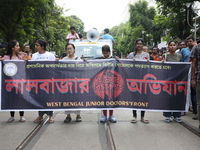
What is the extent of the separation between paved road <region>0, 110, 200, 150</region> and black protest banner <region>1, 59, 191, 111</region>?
1.44 feet

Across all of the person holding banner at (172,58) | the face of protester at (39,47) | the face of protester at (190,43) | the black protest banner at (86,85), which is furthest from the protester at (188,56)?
the face of protester at (39,47)

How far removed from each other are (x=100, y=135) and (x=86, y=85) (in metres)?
1.29

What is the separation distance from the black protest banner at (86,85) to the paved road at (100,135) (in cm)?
44

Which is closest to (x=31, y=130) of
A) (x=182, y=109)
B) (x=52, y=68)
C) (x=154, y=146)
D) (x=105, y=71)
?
(x=52, y=68)

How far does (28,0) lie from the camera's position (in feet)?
39.0

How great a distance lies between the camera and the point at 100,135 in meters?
4.54

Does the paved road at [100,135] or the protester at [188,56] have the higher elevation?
the protester at [188,56]

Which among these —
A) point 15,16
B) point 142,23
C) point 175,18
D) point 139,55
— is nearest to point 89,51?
point 139,55

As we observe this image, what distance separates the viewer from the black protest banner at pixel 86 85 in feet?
17.5

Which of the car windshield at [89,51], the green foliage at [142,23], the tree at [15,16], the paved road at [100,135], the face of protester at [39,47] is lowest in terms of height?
the paved road at [100,135]

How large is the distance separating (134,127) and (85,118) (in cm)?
140

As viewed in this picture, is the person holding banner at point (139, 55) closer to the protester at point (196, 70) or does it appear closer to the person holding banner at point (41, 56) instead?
the protester at point (196, 70)

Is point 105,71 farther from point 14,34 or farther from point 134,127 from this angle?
point 14,34

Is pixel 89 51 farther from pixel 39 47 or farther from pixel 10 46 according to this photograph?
pixel 10 46
